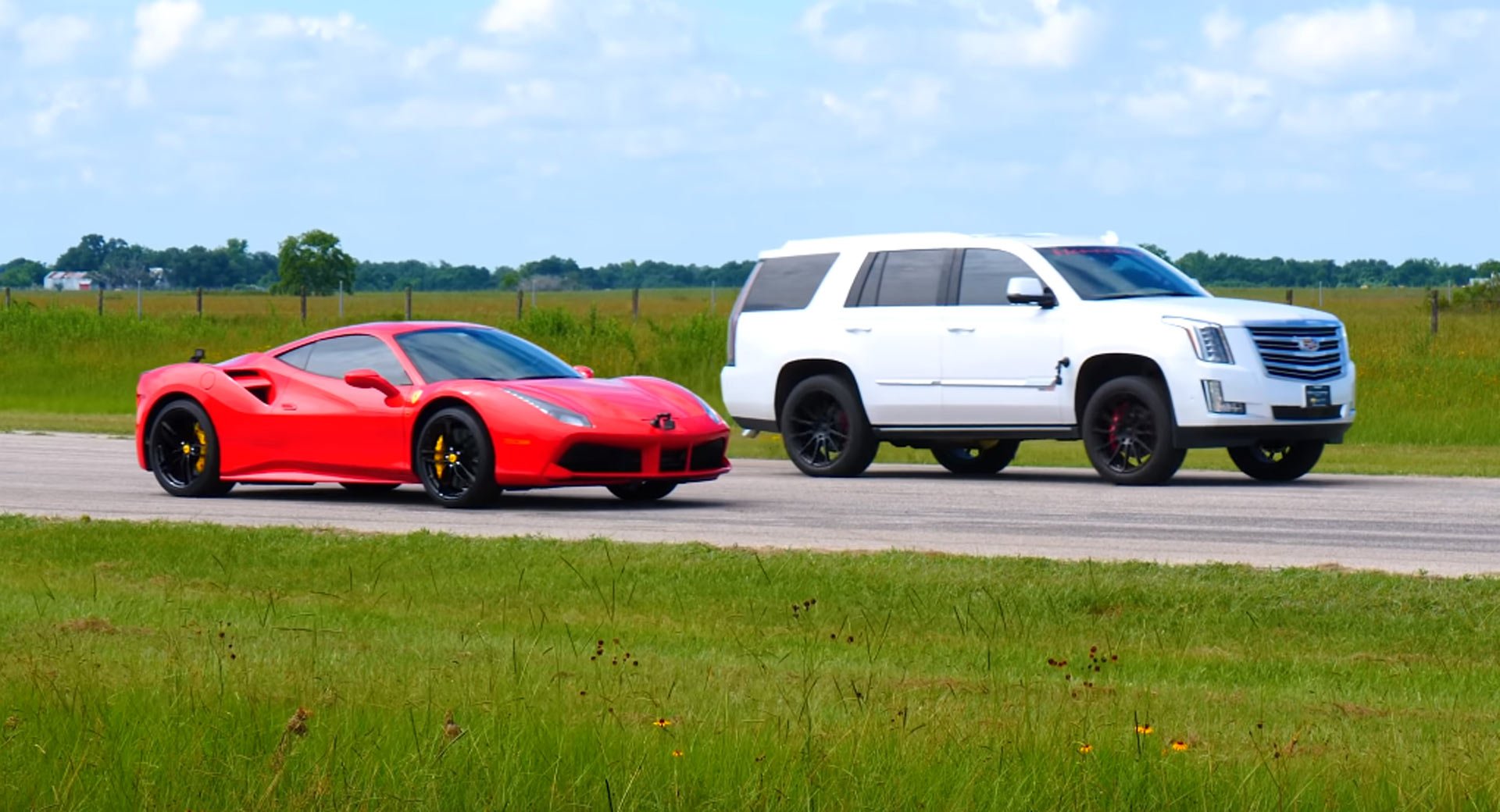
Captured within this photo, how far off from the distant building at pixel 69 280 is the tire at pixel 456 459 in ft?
427

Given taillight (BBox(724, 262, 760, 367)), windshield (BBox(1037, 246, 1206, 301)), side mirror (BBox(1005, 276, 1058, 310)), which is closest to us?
side mirror (BBox(1005, 276, 1058, 310))

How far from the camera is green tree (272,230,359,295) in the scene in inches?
4594

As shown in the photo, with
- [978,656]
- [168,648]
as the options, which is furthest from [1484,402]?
[168,648]

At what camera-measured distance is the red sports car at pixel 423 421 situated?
1382 centimetres

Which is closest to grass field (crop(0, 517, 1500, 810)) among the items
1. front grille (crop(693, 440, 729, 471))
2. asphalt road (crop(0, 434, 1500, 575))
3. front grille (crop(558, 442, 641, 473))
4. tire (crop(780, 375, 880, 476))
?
asphalt road (crop(0, 434, 1500, 575))

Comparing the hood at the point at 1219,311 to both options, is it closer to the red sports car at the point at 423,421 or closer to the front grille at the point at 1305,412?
the front grille at the point at 1305,412

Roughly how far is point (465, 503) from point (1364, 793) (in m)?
9.42

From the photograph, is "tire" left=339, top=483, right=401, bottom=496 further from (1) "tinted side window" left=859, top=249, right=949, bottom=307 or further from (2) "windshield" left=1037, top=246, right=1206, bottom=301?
(2) "windshield" left=1037, top=246, right=1206, bottom=301

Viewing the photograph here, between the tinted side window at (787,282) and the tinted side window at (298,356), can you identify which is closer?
the tinted side window at (298,356)

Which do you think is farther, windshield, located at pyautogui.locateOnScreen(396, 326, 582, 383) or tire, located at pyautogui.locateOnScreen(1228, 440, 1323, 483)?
tire, located at pyautogui.locateOnScreen(1228, 440, 1323, 483)

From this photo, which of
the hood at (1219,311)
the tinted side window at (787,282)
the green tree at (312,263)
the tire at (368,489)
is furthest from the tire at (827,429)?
the green tree at (312,263)

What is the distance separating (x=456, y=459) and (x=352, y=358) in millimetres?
1339

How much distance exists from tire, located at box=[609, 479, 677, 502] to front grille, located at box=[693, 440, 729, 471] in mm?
529

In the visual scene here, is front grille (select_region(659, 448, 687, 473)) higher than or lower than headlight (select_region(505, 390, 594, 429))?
lower
